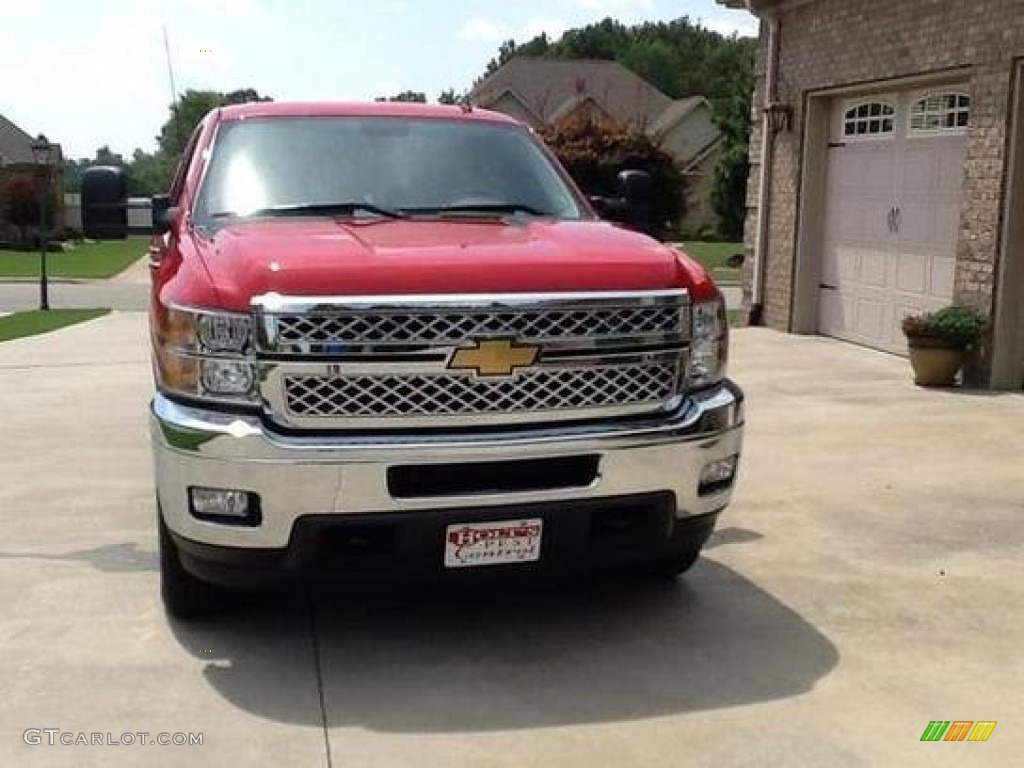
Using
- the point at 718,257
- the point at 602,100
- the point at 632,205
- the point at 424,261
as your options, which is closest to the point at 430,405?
the point at 424,261

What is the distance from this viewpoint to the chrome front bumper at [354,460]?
152 inches

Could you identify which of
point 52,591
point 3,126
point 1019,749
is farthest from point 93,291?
point 3,126

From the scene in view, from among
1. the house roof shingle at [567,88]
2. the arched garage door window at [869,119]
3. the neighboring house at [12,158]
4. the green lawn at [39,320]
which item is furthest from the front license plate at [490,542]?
the house roof shingle at [567,88]

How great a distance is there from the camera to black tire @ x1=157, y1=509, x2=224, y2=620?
4547 mm

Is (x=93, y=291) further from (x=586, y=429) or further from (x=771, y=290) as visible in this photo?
(x=586, y=429)

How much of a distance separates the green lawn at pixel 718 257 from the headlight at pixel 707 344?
23.2 metres

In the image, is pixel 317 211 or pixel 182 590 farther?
pixel 317 211

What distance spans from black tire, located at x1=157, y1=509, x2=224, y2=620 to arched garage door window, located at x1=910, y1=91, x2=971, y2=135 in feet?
28.7

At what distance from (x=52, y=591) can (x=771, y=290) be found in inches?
450

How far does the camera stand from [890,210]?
1254 cm

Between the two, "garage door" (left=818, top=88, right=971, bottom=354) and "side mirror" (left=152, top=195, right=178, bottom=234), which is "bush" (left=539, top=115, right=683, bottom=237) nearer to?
A: "garage door" (left=818, top=88, right=971, bottom=354)

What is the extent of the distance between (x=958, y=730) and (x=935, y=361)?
7.33 metres

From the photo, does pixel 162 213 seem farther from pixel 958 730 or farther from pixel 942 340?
pixel 942 340

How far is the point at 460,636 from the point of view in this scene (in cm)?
454
